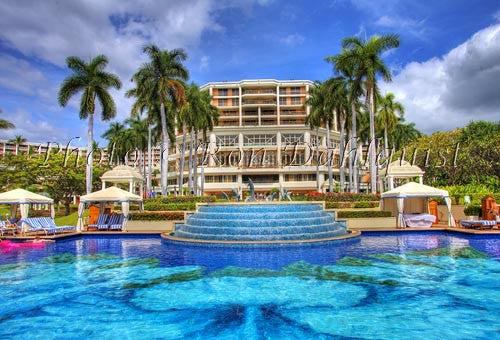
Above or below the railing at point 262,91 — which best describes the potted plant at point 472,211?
below

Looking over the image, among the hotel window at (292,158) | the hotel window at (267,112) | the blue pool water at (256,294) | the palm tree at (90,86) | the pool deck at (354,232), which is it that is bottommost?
the blue pool water at (256,294)

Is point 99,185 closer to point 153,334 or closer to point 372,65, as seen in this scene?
point 372,65

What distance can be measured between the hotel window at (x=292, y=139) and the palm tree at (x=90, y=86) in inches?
1678

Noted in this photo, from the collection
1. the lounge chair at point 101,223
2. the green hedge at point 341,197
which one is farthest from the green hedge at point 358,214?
the lounge chair at point 101,223

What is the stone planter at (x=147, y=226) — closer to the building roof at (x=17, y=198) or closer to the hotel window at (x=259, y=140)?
the building roof at (x=17, y=198)

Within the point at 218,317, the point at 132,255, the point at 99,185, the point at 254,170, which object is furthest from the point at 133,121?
the point at 218,317

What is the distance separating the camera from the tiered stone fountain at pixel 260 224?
64.2ft

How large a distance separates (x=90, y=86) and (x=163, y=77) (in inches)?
292

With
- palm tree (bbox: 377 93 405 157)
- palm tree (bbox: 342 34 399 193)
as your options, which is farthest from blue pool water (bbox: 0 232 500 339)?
palm tree (bbox: 377 93 405 157)

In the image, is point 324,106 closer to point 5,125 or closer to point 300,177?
point 300,177

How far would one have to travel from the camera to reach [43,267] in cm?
1423

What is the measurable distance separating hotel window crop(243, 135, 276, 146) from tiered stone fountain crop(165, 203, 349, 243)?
49310 millimetres

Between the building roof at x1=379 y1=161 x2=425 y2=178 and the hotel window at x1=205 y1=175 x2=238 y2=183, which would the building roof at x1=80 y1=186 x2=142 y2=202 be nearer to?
the building roof at x1=379 y1=161 x2=425 y2=178

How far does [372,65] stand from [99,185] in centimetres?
5438
